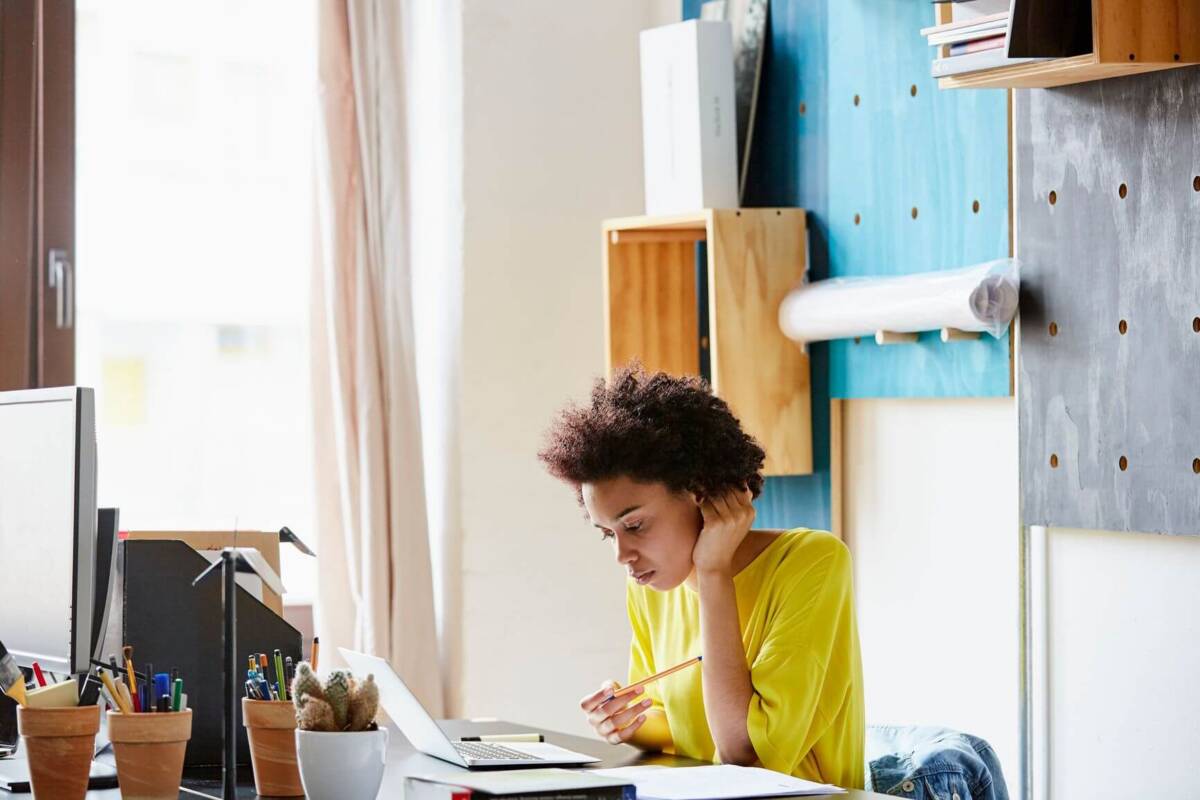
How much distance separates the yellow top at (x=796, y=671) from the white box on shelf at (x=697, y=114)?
3.85ft

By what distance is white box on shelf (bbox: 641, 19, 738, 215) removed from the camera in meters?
3.15

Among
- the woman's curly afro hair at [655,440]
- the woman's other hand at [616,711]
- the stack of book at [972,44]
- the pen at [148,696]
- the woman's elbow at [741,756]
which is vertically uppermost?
the stack of book at [972,44]

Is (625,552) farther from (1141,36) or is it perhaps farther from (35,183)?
(35,183)

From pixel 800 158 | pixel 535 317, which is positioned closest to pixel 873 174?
pixel 800 158

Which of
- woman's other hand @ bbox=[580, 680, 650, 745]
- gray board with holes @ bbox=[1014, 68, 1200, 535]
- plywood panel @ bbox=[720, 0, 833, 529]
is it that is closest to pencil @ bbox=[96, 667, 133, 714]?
woman's other hand @ bbox=[580, 680, 650, 745]

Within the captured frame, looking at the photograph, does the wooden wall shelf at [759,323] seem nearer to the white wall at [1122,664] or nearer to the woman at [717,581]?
the white wall at [1122,664]

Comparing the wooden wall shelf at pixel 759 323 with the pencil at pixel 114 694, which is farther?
the wooden wall shelf at pixel 759 323

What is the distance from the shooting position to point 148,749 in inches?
64.2

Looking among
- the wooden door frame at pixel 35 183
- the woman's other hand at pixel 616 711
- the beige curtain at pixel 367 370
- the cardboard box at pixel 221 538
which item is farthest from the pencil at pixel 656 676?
the wooden door frame at pixel 35 183

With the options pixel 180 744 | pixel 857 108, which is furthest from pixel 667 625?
pixel 857 108

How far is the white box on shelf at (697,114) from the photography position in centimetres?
315

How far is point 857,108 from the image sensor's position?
119 inches

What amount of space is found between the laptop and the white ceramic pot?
11 centimetres

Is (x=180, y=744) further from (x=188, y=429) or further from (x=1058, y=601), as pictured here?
(x=188, y=429)
